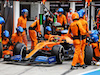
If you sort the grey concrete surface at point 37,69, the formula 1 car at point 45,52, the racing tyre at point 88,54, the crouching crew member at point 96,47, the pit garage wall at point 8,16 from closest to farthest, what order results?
1. the grey concrete surface at point 37,69
2. the racing tyre at point 88,54
3. the formula 1 car at point 45,52
4. the crouching crew member at point 96,47
5. the pit garage wall at point 8,16

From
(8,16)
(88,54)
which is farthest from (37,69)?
(8,16)

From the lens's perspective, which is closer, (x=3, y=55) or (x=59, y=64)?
(x=59, y=64)

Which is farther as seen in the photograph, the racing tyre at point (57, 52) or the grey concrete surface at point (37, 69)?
the racing tyre at point (57, 52)

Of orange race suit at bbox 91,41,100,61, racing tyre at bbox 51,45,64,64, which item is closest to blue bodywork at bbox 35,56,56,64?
racing tyre at bbox 51,45,64,64

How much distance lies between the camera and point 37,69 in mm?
7887

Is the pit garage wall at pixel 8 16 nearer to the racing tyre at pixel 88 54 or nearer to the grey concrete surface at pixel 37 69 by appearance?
the grey concrete surface at pixel 37 69

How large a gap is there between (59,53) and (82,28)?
4.48 ft

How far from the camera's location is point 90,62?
8.43 meters

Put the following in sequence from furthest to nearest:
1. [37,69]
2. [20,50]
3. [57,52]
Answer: [20,50] < [57,52] < [37,69]

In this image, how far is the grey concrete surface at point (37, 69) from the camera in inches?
286

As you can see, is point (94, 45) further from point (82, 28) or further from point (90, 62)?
point (82, 28)

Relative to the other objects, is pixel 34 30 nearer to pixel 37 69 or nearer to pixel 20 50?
pixel 20 50

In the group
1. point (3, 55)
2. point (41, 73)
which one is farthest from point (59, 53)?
Answer: point (3, 55)

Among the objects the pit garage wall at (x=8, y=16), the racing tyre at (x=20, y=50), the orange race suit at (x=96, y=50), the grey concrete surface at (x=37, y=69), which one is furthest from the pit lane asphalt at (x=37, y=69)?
the pit garage wall at (x=8, y=16)
